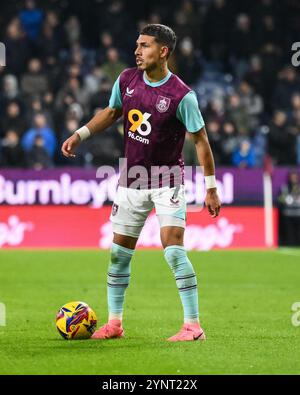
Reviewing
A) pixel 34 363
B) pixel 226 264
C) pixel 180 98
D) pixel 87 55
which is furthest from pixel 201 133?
pixel 87 55

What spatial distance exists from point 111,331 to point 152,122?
5.90 feet

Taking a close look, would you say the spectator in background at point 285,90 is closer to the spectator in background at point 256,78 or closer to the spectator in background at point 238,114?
the spectator in background at point 256,78

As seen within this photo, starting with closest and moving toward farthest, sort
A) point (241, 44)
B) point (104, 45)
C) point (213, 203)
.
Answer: point (213, 203)
point (104, 45)
point (241, 44)

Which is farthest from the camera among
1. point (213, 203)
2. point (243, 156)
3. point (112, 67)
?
Result: point (112, 67)

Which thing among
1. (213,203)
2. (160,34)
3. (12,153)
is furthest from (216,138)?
(213,203)

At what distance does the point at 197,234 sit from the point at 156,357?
39.4 feet

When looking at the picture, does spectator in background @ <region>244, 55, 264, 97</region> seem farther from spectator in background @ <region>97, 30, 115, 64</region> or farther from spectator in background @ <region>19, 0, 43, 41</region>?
spectator in background @ <region>19, 0, 43, 41</region>

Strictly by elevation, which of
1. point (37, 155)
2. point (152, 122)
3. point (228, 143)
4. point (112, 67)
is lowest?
point (152, 122)

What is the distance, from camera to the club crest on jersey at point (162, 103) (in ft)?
27.1

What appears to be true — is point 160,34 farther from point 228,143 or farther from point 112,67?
point 112,67

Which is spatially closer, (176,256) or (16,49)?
(176,256)

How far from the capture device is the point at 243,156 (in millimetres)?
20828

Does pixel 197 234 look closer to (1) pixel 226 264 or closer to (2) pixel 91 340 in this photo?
(1) pixel 226 264

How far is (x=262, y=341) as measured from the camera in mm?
8289
